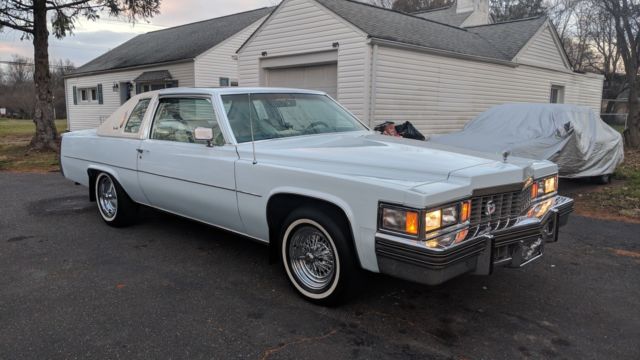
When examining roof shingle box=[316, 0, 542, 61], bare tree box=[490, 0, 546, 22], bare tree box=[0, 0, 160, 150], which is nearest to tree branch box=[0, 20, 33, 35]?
bare tree box=[0, 0, 160, 150]

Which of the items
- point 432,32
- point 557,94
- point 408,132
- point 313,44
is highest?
point 432,32

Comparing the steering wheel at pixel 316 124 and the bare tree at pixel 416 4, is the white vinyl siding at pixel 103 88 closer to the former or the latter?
the steering wheel at pixel 316 124

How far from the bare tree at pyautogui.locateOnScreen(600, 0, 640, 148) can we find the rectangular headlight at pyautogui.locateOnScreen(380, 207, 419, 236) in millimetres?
14881

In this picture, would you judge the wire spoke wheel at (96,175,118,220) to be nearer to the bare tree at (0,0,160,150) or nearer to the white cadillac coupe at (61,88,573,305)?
the white cadillac coupe at (61,88,573,305)

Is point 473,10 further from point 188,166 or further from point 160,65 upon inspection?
point 188,166

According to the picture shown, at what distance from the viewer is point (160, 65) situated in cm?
2062

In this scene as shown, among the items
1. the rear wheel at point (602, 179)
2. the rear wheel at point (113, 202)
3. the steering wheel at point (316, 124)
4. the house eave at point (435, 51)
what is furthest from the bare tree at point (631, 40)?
the rear wheel at point (113, 202)

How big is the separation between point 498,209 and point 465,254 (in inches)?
21.6

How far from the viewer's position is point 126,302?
12.4 feet

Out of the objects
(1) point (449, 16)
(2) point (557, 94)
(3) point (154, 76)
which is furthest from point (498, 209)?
(1) point (449, 16)

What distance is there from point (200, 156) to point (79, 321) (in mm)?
1688

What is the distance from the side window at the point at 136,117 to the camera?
541cm

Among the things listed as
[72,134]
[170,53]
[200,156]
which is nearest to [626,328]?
[200,156]

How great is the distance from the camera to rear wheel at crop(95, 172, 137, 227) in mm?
5727
